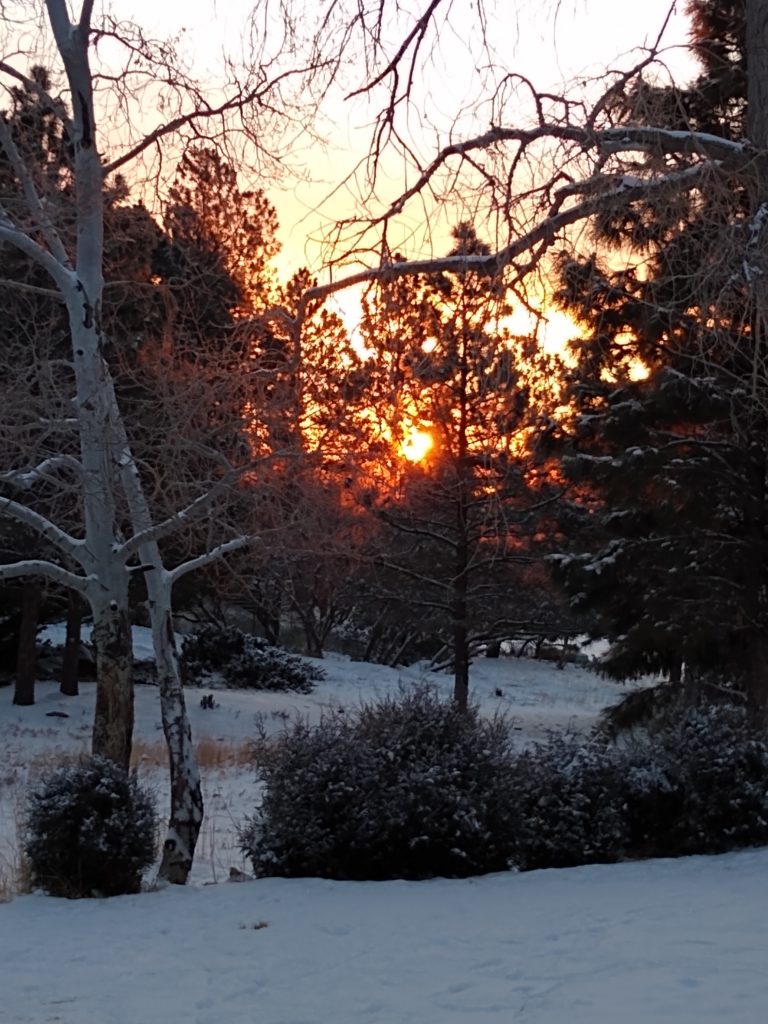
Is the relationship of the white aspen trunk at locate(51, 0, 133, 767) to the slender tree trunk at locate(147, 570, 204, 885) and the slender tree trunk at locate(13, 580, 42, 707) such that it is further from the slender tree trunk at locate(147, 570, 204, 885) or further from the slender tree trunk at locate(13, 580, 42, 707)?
the slender tree trunk at locate(13, 580, 42, 707)

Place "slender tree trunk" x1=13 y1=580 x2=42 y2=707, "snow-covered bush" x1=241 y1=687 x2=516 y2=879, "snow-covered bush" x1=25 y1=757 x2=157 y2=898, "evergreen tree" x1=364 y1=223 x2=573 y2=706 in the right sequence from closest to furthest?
"evergreen tree" x1=364 y1=223 x2=573 y2=706, "snow-covered bush" x1=25 y1=757 x2=157 y2=898, "snow-covered bush" x1=241 y1=687 x2=516 y2=879, "slender tree trunk" x1=13 y1=580 x2=42 y2=707

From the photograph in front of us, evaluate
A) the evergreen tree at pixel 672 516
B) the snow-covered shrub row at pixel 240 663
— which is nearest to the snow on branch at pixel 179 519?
the evergreen tree at pixel 672 516

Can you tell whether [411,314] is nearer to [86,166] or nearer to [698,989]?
[698,989]

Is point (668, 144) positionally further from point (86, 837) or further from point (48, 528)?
point (86, 837)

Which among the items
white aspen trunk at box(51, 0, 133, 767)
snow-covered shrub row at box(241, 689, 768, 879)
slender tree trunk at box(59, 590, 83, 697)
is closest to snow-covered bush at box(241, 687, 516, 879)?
snow-covered shrub row at box(241, 689, 768, 879)

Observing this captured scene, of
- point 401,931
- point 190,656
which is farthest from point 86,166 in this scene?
point 190,656

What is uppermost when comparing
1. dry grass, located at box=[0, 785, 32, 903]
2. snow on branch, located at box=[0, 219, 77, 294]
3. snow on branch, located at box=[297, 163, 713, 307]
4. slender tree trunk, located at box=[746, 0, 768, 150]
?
snow on branch, located at box=[0, 219, 77, 294]

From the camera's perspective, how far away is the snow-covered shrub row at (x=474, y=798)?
8.23 meters

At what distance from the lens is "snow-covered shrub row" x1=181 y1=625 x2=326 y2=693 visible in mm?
26469

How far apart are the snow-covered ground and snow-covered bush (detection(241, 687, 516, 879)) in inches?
11.5

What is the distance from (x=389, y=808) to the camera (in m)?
8.14

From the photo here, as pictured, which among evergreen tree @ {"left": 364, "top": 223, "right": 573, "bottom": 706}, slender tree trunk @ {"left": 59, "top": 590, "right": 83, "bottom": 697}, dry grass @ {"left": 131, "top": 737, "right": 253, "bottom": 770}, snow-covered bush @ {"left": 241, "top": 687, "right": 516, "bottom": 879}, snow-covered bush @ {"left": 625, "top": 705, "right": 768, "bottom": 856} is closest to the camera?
evergreen tree @ {"left": 364, "top": 223, "right": 573, "bottom": 706}

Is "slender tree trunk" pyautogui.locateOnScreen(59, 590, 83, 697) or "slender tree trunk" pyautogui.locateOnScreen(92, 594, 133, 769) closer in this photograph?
"slender tree trunk" pyautogui.locateOnScreen(92, 594, 133, 769)

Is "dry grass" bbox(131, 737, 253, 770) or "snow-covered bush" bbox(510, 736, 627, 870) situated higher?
"snow-covered bush" bbox(510, 736, 627, 870)
